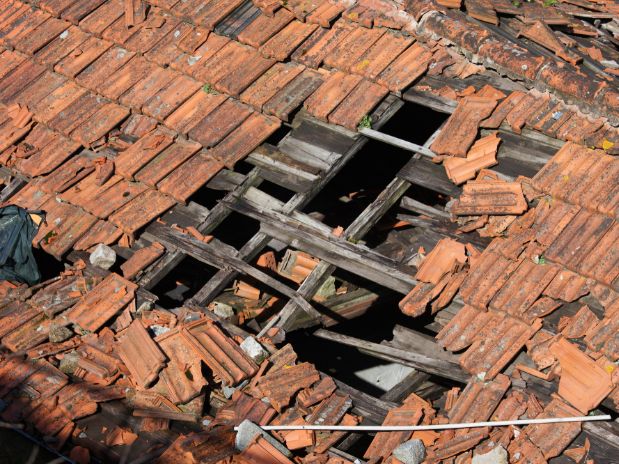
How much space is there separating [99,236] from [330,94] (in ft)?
9.23

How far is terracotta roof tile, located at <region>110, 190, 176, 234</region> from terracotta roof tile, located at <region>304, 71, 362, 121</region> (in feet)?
5.79

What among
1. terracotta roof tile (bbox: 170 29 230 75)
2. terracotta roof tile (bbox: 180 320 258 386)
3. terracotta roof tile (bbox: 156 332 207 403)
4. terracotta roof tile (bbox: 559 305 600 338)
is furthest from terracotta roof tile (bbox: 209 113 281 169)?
terracotta roof tile (bbox: 559 305 600 338)

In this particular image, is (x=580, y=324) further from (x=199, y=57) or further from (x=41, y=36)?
(x=41, y=36)

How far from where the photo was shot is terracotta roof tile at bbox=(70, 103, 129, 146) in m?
11.4

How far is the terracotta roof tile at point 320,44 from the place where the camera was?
11125mm

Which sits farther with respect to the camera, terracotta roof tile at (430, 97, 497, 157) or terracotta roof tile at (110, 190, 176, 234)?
terracotta roof tile at (110, 190, 176, 234)

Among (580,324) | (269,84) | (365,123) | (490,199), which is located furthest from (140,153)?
(580,324)

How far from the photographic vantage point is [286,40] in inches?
450

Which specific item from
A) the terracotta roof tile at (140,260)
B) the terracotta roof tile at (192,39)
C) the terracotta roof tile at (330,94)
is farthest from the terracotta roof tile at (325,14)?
the terracotta roof tile at (140,260)

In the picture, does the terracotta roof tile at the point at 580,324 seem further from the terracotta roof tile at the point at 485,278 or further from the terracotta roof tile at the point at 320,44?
the terracotta roof tile at the point at 320,44

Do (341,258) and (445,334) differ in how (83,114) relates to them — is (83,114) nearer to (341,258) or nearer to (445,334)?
(341,258)

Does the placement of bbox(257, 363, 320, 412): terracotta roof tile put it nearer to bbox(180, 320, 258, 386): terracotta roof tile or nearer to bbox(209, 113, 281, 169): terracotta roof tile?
bbox(180, 320, 258, 386): terracotta roof tile

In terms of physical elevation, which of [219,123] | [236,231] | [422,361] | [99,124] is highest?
[219,123]

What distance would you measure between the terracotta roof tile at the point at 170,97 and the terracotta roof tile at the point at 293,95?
1.02 metres
